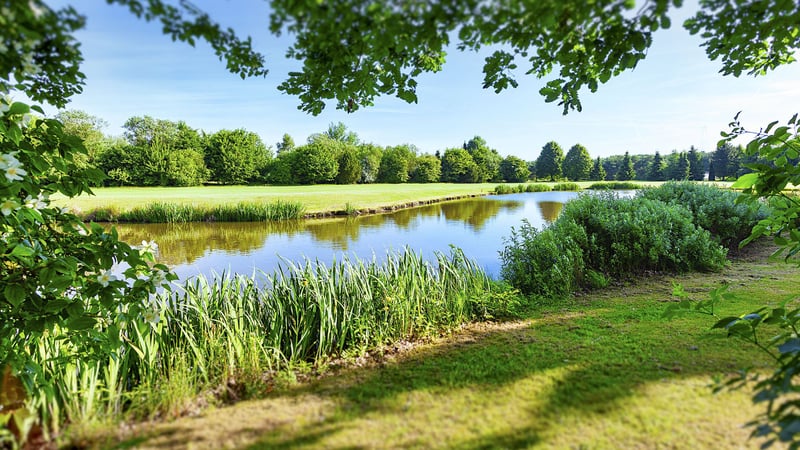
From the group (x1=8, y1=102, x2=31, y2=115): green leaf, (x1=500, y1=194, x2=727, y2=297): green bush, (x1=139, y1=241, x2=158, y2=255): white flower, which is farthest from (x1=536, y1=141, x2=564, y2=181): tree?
(x1=8, y1=102, x2=31, y2=115): green leaf

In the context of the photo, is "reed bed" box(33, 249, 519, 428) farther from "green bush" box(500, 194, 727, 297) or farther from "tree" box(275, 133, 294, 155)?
"tree" box(275, 133, 294, 155)

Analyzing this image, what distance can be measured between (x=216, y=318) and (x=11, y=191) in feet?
6.72

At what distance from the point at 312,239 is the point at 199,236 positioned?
14.5ft

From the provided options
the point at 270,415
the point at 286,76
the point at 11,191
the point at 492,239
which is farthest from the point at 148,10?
the point at 492,239

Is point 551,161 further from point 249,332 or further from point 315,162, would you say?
point 249,332

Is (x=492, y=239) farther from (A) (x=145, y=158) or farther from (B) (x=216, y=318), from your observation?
(A) (x=145, y=158)

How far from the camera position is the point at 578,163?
2234 inches

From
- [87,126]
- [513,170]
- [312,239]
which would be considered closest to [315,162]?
[87,126]

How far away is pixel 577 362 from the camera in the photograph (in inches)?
107

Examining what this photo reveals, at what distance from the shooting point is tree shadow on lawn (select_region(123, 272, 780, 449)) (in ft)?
6.12

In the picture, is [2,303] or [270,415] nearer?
[270,415]

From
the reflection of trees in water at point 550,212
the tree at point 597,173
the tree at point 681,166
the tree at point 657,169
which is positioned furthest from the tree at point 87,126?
the tree at point 657,169

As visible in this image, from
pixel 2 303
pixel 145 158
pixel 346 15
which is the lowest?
pixel 2 303

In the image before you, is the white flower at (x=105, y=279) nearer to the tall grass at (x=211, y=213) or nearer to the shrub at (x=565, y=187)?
the tall grass at (x=211, y=213)
